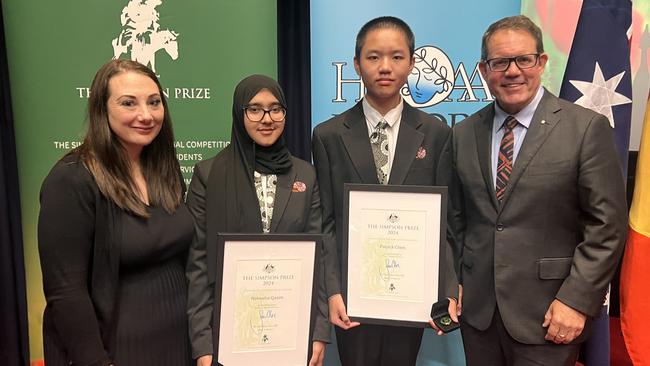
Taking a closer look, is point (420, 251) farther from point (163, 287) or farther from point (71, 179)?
point (71, 179)

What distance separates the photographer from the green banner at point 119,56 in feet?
10.5

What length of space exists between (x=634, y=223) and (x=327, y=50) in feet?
7.46

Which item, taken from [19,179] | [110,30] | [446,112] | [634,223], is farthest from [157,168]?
[634,223]

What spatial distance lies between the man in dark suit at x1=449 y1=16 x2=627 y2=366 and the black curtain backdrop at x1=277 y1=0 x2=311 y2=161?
146 centimetres

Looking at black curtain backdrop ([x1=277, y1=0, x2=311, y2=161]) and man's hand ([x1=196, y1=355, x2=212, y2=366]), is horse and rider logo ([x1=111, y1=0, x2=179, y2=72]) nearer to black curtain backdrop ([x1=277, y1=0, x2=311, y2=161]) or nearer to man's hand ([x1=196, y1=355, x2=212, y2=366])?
black curtain backdrop ([x1=277, y1=0, x2=311, y2=161])

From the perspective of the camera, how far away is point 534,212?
6.26 ft

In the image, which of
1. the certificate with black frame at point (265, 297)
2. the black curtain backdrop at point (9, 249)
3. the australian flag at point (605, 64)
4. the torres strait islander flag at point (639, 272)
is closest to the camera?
the certificate with black frame at point (265, 297)

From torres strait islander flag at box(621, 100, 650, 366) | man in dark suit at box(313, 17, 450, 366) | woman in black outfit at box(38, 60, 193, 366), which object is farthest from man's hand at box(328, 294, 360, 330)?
torres strait islander flag at box(621, 100, 650, 366)

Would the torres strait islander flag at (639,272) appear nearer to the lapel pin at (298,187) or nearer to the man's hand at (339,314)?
the man's hand at (339,314)

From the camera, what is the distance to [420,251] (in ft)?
6.84

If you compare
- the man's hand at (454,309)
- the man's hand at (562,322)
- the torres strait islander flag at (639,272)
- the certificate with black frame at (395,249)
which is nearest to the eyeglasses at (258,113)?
the certificate with black frame at (395,249)

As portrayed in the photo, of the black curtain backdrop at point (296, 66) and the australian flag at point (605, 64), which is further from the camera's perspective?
the black curtain backdrop at point (296, 66)

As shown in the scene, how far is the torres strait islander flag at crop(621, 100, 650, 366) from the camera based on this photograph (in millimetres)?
2418

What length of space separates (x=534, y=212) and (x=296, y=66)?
1.98m
